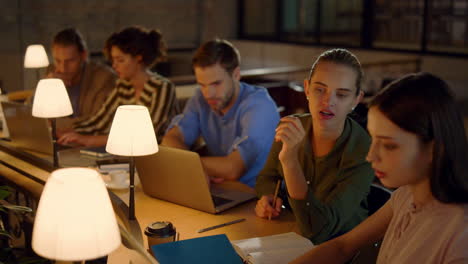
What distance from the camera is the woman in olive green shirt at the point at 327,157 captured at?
1.88m

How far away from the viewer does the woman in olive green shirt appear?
1878mm

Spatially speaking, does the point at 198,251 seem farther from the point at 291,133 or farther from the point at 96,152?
the point at 96,152

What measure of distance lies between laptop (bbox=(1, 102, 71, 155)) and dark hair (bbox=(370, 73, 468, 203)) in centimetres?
183

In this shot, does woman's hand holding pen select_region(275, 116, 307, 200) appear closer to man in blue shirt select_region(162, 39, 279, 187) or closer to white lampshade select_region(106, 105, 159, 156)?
white lampshade select_region(106, 105, 159, 156)

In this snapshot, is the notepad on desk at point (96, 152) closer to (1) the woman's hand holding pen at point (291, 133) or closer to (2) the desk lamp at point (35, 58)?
(1) the woman's hand holding pen at point (291, 133)

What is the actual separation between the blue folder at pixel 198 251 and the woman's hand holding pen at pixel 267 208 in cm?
39

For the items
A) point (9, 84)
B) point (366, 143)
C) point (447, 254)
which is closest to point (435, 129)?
point (447, 254)

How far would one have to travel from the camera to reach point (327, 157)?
2.04 m

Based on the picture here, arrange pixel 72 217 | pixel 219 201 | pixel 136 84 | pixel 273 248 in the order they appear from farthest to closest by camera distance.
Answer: pixel 136 84 → pixel 219 201 → pixel 273 248 → pixel 72 217

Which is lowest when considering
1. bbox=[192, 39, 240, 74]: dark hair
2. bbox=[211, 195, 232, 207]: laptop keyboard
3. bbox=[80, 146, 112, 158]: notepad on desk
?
bbox=[211, 195, 232, 207]: laptop keyboard

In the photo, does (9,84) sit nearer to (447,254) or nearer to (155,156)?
(155,156)

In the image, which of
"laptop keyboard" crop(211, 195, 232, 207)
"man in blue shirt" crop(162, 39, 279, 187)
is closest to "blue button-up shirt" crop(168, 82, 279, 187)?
"man in blue shirt" crop(162, 39, 279, 187)

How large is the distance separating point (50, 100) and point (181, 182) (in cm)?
73

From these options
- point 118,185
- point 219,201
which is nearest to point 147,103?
point 118,185
